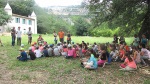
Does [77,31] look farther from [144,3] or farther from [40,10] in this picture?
[144,3]

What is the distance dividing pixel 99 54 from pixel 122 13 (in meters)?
6.76

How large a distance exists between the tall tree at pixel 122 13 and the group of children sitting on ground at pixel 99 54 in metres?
5.16

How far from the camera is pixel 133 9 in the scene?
1909 cm

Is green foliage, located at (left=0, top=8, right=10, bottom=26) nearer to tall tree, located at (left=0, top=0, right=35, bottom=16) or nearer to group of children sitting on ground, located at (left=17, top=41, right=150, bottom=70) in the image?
tall tree, located at (left=0, top=0, right=35, bottom=16)

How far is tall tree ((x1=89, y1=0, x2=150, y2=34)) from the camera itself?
18.2m

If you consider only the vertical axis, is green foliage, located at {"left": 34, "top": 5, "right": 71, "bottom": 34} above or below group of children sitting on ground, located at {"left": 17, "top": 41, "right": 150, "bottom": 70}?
above

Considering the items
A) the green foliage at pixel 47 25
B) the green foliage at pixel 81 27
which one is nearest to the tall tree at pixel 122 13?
the green foliage at pixel 81 27

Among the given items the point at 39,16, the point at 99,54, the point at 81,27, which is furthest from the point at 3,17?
the point at 99,54

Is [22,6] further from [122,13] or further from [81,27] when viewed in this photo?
[122,13]

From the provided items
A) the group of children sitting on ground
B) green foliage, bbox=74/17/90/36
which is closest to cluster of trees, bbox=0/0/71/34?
green foliage, bbox=74/17/90/36

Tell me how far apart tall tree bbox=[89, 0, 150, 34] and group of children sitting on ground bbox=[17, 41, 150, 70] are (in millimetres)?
5159

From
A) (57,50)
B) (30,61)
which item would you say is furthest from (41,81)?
(57,50)

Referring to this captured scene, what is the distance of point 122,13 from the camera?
18.8 meters

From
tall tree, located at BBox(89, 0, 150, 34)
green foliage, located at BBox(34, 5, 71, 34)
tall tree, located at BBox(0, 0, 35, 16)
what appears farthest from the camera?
tall tree, located at BBox(0, 0, 35, 16)
